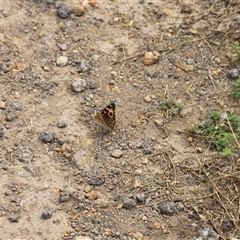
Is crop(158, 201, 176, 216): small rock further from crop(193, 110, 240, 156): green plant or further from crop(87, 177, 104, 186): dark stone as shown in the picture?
crop(193, 110, 240, 156): green plant

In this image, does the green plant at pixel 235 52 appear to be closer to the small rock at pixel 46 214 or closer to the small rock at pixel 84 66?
the small rock at pixel 84 66

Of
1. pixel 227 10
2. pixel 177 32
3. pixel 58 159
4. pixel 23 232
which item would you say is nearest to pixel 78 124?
pixel 58 159

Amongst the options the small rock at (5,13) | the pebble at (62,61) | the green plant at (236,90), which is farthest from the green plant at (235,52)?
the small rock at (5,13)

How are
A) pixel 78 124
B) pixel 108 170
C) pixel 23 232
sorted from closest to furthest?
1. pixel 23 232
2. pixel 108 170
3. pixel 78 124

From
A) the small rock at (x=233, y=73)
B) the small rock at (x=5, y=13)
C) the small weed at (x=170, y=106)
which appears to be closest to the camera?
the small weed at (x=170, y=106)

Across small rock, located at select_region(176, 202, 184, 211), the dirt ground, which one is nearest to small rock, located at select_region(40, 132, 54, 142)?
the dirt ground

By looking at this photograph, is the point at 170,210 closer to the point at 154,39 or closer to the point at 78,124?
the point at 78,124

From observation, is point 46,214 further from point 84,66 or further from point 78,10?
point 78,10
